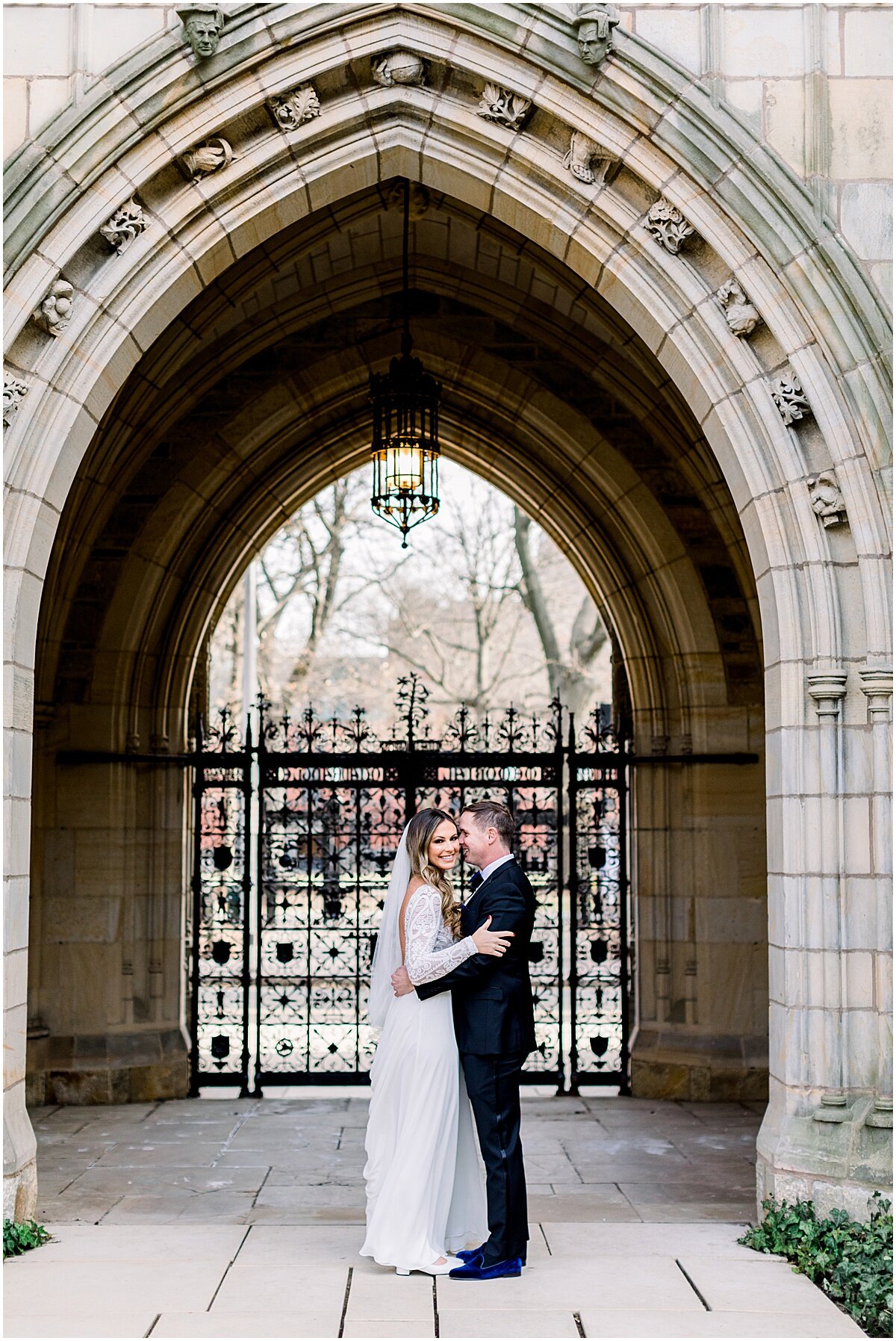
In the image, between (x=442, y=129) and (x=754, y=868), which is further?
(x=754, y=868)

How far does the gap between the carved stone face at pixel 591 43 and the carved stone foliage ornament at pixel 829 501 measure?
169 centimetres

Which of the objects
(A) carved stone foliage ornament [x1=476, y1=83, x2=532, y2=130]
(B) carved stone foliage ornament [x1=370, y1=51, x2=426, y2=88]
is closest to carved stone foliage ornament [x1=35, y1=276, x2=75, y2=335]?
(B) carved stone foliage ornament [x1=370, y1=51, x2=426, y2=88]

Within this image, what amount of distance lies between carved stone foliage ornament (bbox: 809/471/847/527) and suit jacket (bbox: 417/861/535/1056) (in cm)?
167

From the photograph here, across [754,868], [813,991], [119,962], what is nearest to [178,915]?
[119,962]

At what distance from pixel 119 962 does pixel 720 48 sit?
600cm

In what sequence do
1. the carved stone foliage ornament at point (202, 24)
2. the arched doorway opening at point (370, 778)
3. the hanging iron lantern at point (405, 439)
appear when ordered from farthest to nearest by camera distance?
the arched doorway opening at point (370, 778)
the hanging iron lantern at point (405, 439)
the carved stone foliage ornament at point (202, 24)

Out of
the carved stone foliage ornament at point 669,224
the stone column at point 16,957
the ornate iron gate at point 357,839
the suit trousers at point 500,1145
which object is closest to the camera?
the suit trousers at point 500,1145

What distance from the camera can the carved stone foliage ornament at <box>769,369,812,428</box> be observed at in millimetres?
5195

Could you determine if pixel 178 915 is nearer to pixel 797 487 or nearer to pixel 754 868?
pixel 754 868

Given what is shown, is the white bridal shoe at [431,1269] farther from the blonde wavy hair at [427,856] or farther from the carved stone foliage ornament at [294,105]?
the carved stone foliage ornament at [294,105]

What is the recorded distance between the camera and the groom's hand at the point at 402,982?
16.1 ft

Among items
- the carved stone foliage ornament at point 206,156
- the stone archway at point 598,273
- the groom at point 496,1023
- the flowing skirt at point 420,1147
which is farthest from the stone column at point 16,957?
the carved stone foliage ornament at point 206,156

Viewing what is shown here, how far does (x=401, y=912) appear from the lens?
5012 mm

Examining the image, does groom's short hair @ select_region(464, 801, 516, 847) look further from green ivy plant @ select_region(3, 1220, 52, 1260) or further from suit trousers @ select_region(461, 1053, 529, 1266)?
green ivy plant @ select_region(3, 1220, 52, 1260)
